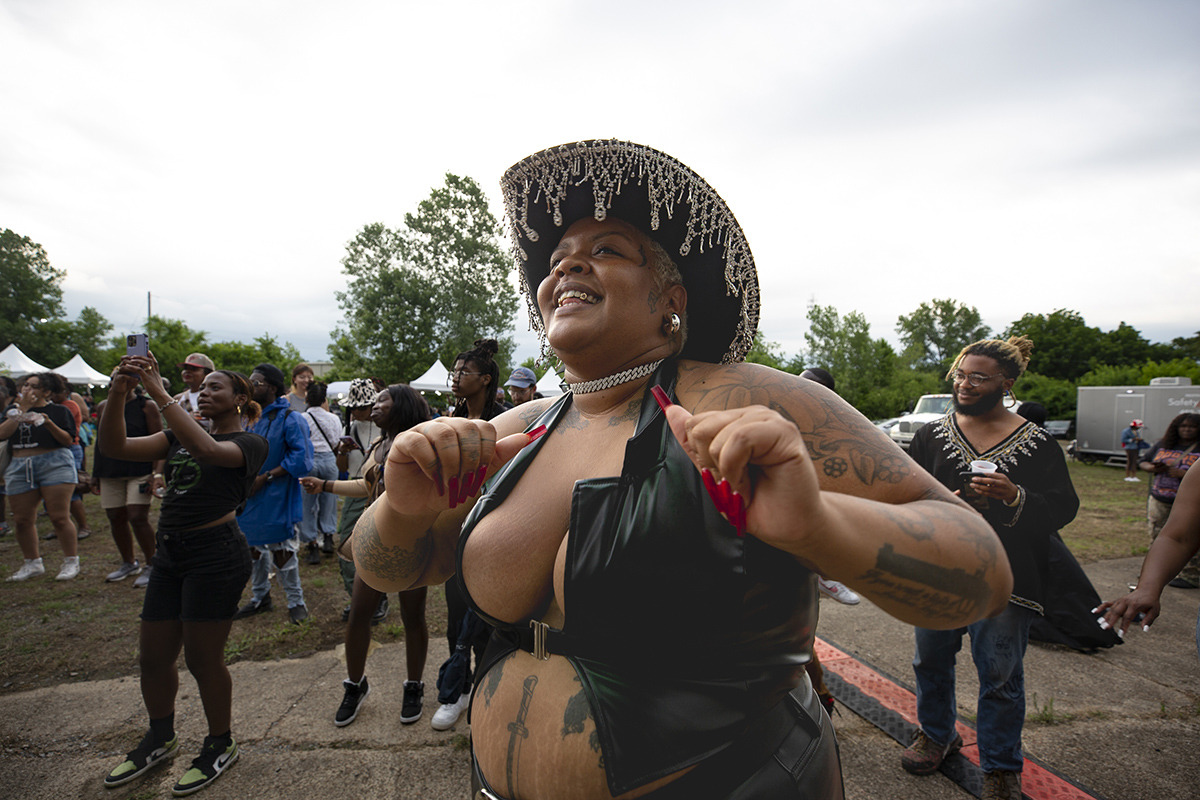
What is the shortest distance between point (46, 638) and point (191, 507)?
10.2 ft

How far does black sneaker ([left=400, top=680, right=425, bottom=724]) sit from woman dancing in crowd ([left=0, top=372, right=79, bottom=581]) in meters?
5.10

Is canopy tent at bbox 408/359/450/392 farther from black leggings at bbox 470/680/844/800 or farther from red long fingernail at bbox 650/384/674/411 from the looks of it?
black leggings at bbox 470/680/844/800

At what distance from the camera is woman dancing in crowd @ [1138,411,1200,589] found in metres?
5.83

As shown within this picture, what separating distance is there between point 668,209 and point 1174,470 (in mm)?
7303

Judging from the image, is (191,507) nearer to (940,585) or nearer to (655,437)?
(655,437)

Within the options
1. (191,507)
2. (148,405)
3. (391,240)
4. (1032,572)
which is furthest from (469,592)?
(391,240)

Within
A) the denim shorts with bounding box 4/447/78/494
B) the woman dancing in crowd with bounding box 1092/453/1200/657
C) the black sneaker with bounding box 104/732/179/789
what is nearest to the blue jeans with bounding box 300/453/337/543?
the denim shorts with bounding box 4/447/78/494

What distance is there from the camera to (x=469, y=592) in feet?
4.58

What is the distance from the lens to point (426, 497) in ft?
4.40

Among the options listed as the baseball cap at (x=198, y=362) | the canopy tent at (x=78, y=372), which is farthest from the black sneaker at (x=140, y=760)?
the canopy tent at (x=78, y=372)

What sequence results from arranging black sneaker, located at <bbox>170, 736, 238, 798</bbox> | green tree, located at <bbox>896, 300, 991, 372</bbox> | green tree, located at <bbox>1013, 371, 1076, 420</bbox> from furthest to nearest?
1. green tree, located at <bbox>896, 300, 991, 372</bbox>
2. green tree, located at <bbox>1013, 371, 1076, 420</bbox>
3. black sneaker, located at <bbox>170, 736, 238, 798</bbox>

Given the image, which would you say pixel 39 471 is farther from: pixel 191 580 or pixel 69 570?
pixel 191 580

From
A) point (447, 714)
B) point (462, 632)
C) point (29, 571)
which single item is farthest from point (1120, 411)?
point (29, 571)

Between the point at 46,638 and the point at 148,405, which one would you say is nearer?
the point at 46,638
